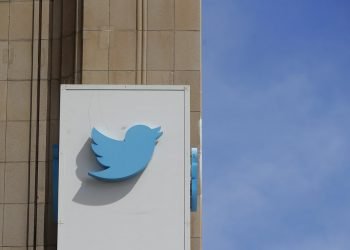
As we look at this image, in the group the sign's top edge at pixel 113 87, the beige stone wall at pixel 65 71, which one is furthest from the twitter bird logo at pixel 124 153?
the beige stone wall at pixel 65 71

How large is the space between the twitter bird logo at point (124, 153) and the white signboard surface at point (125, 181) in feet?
0.50

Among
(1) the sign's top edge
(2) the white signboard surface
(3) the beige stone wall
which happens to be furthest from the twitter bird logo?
(3) the beige stone wall

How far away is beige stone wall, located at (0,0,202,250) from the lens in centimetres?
2178

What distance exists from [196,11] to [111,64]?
1.96 metres

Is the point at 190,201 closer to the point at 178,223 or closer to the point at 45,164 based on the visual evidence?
the point at 178,223

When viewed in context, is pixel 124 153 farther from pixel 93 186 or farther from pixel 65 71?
pixel 65 71

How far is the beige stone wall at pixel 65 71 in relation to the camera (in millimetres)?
21781

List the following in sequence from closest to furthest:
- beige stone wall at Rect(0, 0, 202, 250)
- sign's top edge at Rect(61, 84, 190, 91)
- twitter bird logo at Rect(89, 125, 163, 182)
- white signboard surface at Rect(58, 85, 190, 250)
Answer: white signboard surface at Rect(58, 85, 190, 250)
twitter bird logo at Rect(89, 125, 163, 182)
sign's top edge at Rect(61, 84, 190, 91)
beige stone wall at Rect(0, 0, 202, 250)

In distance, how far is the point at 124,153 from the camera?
20156mm

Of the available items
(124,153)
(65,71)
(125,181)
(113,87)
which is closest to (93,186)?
(125,181)

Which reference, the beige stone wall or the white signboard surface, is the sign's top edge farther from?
the beige stone wall

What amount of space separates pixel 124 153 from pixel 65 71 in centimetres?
301

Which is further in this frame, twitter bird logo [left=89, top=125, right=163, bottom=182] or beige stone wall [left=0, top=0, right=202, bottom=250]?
beige stone wall [left=0, top=0, right=202, bottom=250]

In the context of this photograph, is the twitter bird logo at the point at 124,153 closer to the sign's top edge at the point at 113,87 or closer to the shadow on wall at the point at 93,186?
the shadow on wall at the point at 93,186
